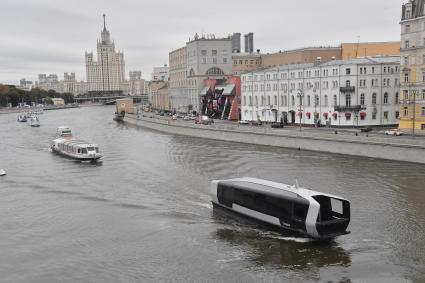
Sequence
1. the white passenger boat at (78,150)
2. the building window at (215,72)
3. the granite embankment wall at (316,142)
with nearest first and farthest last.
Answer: the granite embankment wall at (316,142) < the white passenger boat at (78,150) < the building window at (215,72)

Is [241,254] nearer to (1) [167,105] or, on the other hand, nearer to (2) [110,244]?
(2) [110,244]

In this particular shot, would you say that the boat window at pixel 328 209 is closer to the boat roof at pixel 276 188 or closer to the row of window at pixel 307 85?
the boat roof at pixel 276 188

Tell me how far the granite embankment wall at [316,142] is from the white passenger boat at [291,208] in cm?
1938

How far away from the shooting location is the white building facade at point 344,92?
6269 cm

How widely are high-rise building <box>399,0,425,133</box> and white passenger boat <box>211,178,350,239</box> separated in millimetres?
29845

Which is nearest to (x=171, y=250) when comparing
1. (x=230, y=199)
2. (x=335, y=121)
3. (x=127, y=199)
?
(x=230, y=199)

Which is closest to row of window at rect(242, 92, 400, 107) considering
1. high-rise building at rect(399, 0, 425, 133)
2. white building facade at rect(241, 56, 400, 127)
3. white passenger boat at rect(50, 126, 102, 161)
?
white building facade at rect(241, 56, 400, 127)

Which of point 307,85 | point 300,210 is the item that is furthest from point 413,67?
point 300,210

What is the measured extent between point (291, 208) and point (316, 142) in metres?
31.0

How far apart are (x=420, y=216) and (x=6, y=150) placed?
5108 cm

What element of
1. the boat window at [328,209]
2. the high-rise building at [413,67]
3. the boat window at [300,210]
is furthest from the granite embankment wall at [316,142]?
the boat window at [300,210]

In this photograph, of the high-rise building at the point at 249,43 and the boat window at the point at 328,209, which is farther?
the high-rise building at the point at 249,43

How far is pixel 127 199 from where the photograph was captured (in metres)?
33.4

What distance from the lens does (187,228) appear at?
26.6 meters
